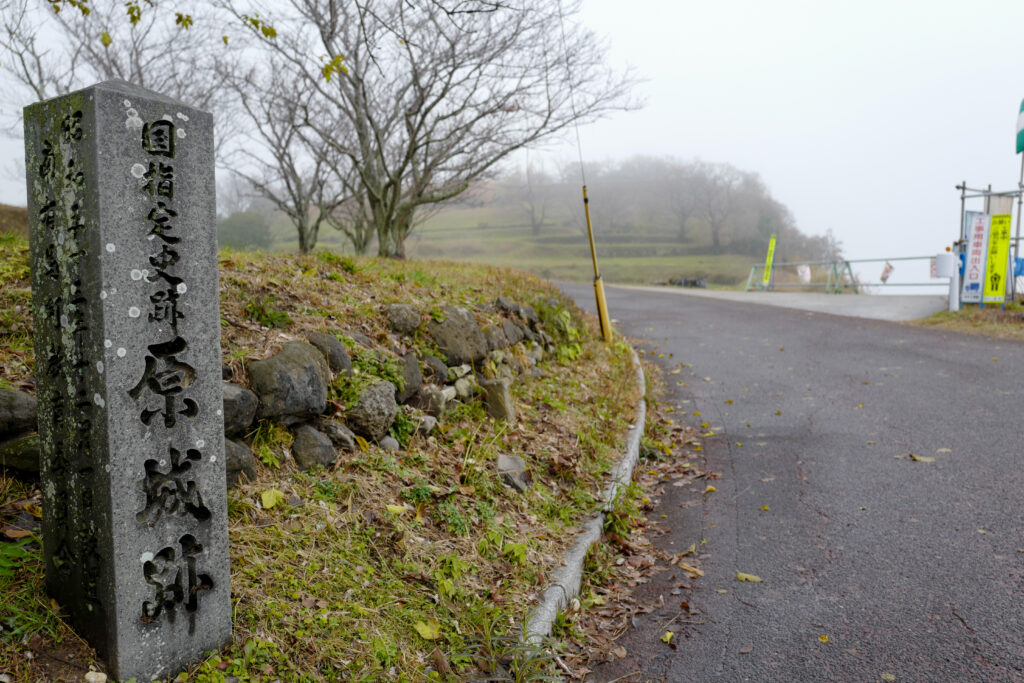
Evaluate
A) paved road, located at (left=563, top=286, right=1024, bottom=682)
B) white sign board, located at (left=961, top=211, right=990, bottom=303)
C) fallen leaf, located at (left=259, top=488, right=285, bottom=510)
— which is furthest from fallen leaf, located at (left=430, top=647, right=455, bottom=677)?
white sign board, located at (left=961, top=211, right=990, bottom=303)

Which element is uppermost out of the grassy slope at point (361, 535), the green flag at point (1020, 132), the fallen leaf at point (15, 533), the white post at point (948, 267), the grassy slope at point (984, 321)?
the green flag at point (1020, 132)

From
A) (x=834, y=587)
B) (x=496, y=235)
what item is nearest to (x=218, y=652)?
(x=834, y=587)

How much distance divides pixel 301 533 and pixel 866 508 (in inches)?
157

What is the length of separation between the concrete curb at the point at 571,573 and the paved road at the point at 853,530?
1.25 ft

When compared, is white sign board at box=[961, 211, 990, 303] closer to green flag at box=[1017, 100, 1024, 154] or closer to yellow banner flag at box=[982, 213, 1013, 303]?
yellow banner flag at box=[982, 213, 1013, 303]

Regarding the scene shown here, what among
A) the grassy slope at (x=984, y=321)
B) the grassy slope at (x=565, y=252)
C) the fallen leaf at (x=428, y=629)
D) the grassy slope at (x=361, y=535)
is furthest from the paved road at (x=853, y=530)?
the grassy slope at (x=565, y=252)

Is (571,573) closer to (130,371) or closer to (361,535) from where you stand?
(361,535)

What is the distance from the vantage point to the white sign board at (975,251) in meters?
14.3

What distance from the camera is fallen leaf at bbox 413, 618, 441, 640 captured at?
311 cm

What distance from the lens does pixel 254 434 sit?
3943mm

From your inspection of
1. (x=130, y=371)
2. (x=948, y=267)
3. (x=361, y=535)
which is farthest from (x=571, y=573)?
(x=948, y=267)

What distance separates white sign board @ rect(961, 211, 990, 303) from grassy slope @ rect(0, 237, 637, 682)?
12.6 metres

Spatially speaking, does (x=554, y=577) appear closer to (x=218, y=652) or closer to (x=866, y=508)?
(x=218, y=652)

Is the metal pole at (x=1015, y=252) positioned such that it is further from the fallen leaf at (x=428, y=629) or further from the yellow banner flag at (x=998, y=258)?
the fallen leaf at (x=428, y=629)
